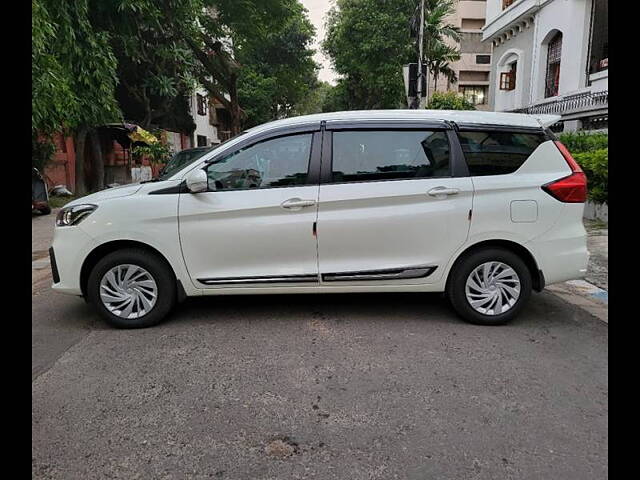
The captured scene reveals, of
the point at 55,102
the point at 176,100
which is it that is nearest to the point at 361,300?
the point at 55,102

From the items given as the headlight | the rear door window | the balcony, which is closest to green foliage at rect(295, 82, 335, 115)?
the balcony

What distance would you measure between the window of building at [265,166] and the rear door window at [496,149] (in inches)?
56.8

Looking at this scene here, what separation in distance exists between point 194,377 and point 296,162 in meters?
1.99

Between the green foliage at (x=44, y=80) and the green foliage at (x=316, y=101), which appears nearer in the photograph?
the green foliage at (x=44, y=80)

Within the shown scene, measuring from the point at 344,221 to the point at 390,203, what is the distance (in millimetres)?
428

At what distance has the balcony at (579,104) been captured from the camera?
566 inches

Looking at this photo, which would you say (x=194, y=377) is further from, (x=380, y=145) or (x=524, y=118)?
(x=524, y=118)

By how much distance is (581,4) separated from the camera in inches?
673

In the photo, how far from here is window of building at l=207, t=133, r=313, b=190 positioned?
4191 millimetres

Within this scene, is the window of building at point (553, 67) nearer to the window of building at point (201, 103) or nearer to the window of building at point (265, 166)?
the window of building at point (265, 166)

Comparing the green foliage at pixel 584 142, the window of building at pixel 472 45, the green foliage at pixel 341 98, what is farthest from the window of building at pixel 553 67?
the window of building at pixel 472 45

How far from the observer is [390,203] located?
414cm

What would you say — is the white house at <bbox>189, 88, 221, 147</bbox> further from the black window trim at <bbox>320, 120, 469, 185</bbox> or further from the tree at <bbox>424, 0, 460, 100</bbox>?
the black window trim at <bbox>320, 120, 469, 185</bbox>

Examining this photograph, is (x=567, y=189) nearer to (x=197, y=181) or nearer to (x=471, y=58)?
(x=197, y=181)
